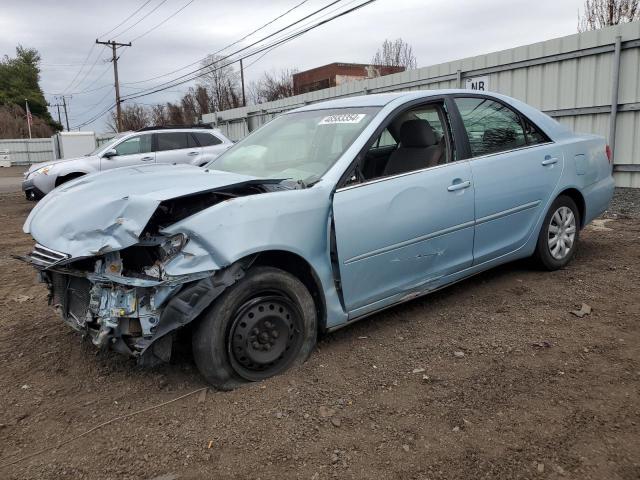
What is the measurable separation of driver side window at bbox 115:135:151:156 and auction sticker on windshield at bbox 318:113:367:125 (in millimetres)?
A: 8894

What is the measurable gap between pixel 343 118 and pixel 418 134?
578 mm

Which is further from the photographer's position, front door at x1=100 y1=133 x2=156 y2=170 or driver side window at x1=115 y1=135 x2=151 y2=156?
driver side window at x1=115 y1=135 x2=151 y2=156

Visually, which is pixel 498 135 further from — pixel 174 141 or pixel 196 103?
pixel 196 103

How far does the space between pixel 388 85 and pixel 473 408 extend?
1137cm

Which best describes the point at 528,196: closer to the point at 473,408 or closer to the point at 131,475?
the point at 473,408

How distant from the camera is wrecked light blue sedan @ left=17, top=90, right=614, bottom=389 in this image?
8.98ft

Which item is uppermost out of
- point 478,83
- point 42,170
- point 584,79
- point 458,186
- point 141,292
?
point 478,83

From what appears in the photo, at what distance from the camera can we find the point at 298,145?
394 centimetres

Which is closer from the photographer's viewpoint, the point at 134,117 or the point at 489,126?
the point at 489,126

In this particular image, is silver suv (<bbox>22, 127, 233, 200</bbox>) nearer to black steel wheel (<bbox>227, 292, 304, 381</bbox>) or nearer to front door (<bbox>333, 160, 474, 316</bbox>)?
front door (<bbox>333, 160, 474, 316</bbox>)

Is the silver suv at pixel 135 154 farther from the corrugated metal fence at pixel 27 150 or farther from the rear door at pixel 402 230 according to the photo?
the corrugated metal fence at pixel 27 150

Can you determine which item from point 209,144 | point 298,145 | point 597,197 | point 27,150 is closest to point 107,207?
point 298,145

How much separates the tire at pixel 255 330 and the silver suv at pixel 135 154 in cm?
834

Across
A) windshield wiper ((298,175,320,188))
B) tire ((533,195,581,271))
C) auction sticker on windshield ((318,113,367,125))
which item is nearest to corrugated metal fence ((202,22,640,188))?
tire ((533,195,581,271))
